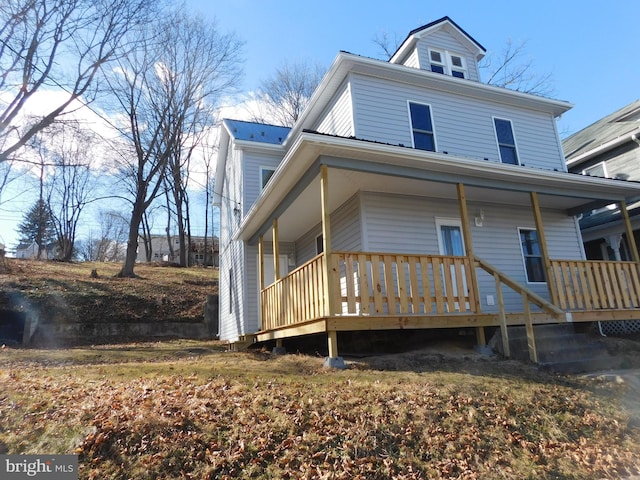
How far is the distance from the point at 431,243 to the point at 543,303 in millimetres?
2835

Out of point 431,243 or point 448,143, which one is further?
point 448,143

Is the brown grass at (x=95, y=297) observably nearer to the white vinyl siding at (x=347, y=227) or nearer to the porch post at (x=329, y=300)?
the white vinyl siding at (x=347, y=227)

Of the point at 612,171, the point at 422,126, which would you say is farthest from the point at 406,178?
the point at 612,171

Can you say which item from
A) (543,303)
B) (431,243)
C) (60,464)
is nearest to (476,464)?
(60,464)

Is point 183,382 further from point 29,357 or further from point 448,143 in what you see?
point 448,143

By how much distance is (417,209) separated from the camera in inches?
373

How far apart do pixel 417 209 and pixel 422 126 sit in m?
2.55

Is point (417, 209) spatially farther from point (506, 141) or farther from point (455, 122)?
point (506, 141)

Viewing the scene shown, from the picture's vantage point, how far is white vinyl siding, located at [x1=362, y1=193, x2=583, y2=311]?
8984 millimetres

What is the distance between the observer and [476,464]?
3646 mm

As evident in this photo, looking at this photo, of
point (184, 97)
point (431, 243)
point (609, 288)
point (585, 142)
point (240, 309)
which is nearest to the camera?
point (609, 288)

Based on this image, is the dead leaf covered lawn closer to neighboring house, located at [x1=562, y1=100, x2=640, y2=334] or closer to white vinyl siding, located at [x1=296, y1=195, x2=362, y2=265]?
white vinyl siding, located at [x1=296, y1=195, x2=362, y2=265]

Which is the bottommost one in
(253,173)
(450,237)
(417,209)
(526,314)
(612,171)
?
(526,314)

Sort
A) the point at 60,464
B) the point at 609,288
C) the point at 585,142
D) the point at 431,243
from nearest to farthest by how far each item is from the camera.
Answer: the point at 60,464 < the point at 609,288 < the point at 431,243 < the point at 585,142
